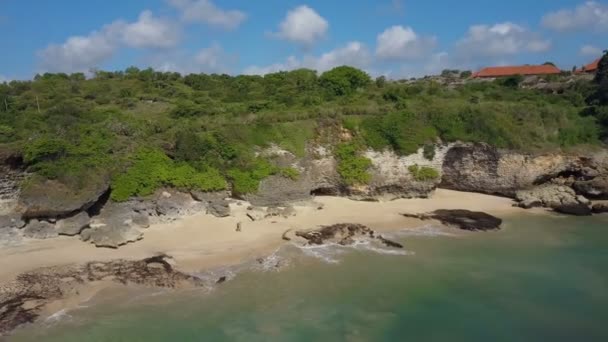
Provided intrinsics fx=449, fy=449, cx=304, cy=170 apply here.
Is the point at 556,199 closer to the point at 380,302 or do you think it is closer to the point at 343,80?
the point at 380,302

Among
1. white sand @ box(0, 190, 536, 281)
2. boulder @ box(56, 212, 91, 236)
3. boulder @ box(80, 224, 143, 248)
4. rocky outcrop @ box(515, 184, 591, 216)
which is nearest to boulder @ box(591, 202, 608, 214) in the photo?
rocky outcrop @ box(515, 184, 591, 216)

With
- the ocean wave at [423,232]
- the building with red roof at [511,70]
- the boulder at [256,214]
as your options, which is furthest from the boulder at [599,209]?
the building with red roof at [511,70]

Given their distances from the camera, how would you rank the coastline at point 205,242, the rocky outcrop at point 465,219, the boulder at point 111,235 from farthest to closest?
the rocky outcrop at point 465,219, the boulder at point 111,235, the coastline at point 205,242

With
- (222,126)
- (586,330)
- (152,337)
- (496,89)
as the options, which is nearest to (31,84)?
(222,126)

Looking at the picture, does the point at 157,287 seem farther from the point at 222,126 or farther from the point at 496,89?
the point at 496,89

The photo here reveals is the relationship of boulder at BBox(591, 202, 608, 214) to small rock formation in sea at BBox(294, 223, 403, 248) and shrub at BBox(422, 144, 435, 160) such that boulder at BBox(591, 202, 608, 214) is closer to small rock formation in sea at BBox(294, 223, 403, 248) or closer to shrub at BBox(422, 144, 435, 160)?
shrub at BBox(422, 144, 435, 160)

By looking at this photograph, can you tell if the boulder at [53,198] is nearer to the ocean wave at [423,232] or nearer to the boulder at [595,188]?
the ocean wave at [423,232]

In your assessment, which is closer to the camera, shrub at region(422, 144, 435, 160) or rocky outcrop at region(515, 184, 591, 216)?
rocky outcrop at region(515, 184, 591, 216)
